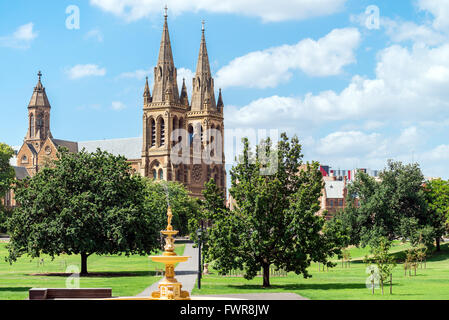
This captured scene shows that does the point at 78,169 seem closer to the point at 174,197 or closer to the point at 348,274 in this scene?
the point at 348,274

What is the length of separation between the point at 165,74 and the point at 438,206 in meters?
90.0

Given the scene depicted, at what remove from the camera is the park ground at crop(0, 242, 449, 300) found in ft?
124

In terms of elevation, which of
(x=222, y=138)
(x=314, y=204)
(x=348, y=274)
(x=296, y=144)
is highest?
(x=222, y=138)

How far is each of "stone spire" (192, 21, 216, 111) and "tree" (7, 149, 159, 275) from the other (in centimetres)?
10706

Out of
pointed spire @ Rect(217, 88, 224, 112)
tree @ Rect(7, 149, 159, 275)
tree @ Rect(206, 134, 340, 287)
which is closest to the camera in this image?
tree @ Rect(206, 134, 340, 287)

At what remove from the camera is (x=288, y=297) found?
35938 mm

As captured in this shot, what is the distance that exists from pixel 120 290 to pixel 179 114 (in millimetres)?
121187

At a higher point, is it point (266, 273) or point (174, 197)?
point (174, 197)

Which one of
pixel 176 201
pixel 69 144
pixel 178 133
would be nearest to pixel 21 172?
pixel 69 144

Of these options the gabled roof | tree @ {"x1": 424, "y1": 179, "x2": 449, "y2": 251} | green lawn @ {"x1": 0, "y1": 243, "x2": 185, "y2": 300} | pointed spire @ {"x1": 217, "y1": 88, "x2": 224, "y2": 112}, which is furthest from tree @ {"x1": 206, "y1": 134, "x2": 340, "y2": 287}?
pointed spire @ {"x1": 217, "y1": 88, "x2": 224, "y2": 112}

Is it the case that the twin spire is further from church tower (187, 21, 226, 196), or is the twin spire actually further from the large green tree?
the large green tree

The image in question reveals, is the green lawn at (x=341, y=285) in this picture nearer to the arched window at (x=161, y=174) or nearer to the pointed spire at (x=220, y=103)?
the arched window at (x=161, y=174)
